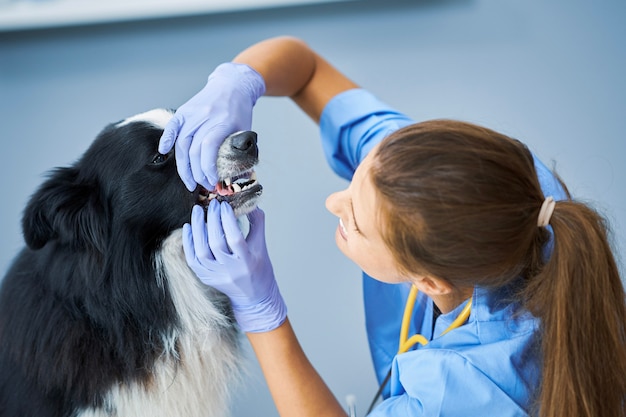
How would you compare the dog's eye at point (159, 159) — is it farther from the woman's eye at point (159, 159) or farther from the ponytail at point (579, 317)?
the ponytail at point (579, 317)

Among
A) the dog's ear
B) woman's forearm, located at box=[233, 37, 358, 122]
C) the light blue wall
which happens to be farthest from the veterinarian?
the light blue wall

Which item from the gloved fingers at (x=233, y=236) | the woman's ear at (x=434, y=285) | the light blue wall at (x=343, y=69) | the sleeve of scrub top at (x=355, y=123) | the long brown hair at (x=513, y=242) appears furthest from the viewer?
the light blue wall at (x=343, y=69)

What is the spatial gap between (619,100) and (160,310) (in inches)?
71.9

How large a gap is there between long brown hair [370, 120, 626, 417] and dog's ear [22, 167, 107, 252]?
498mm

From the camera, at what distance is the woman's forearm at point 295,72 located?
142 centimetres

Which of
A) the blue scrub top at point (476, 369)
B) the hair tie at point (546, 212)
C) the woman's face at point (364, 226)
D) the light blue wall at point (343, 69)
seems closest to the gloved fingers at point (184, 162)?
the woman's face at point (364, 226)

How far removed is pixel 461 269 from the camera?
0.91 meters

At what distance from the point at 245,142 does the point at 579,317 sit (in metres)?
0.61

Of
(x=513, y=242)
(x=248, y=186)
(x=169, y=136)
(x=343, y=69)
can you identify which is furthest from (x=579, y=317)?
(x=343, y=69)

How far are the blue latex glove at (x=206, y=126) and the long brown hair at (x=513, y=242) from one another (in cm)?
33

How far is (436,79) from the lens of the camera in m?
2.31

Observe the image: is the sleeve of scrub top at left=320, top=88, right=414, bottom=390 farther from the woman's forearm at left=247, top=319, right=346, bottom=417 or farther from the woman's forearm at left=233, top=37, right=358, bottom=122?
the woman's forearm at left=247, top=319, right=346, bottom=417

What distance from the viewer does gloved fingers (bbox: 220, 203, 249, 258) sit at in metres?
1.08

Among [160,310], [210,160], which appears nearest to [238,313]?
[160,310]
